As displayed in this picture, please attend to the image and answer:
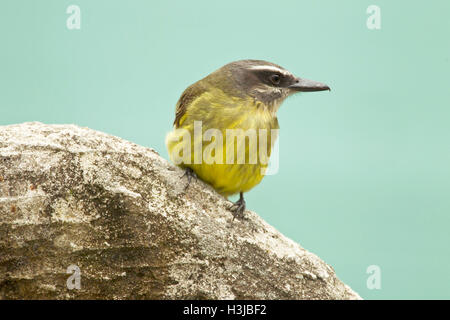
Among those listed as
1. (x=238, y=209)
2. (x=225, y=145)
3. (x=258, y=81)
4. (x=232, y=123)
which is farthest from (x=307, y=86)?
(x=238, y=209)

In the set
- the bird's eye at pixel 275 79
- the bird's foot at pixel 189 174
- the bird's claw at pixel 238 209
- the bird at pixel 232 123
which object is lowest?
the bird's claw at pixel 238 209

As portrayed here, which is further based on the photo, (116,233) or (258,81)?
(258,81)

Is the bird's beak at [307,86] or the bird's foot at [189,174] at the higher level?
the bird's beak at [307,86]

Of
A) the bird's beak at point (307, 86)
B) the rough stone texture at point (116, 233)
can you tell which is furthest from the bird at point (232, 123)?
the rough stone texture at point (116, 233)

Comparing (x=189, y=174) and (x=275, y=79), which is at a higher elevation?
(x=275, y=79)

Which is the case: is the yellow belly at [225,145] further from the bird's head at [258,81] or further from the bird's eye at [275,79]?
the bird's eye at [275,79]

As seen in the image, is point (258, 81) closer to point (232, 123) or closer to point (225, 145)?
point (232, 123)

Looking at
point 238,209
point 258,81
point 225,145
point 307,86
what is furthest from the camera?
point 307,86
